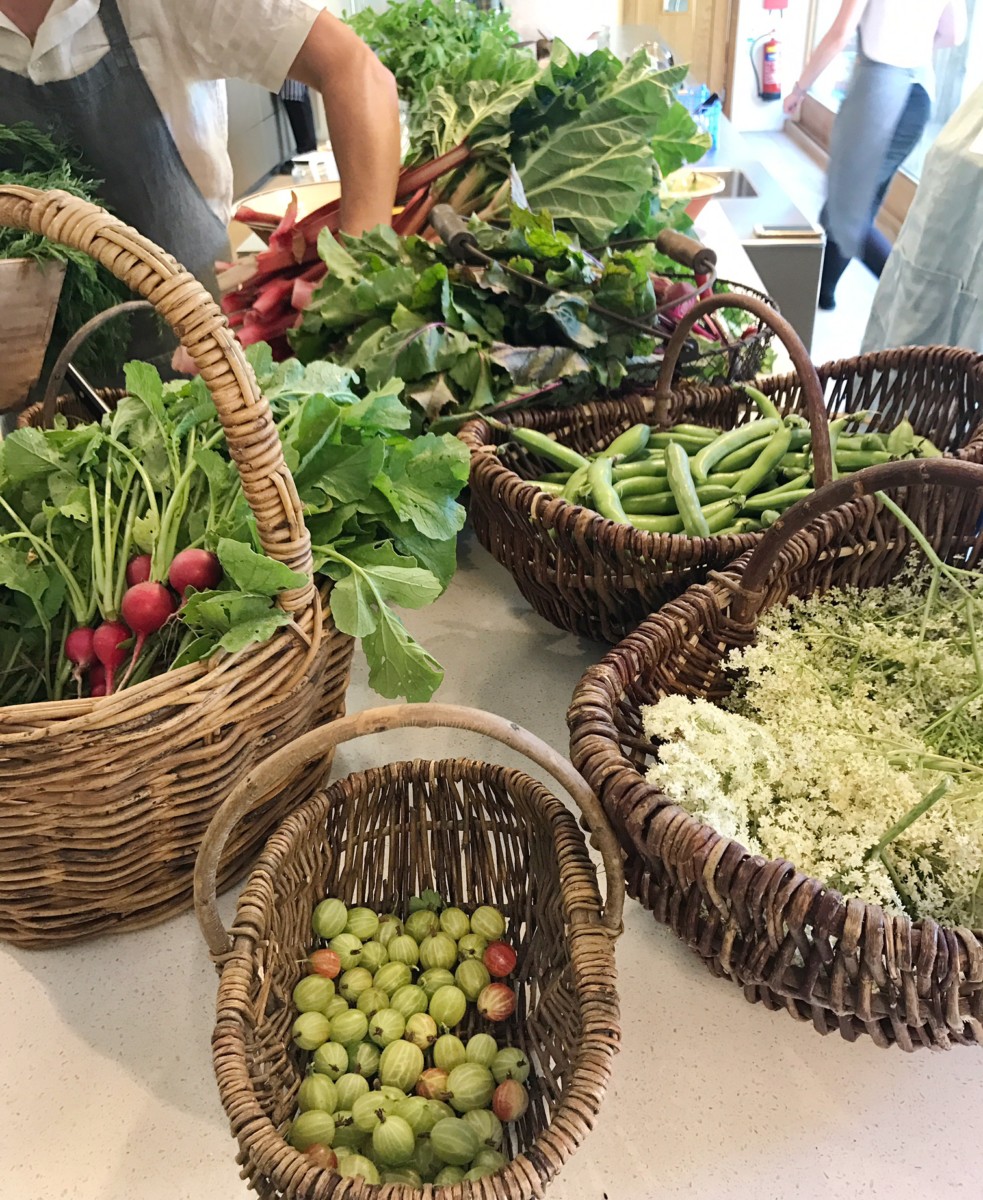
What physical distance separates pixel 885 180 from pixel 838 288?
2.55 feet

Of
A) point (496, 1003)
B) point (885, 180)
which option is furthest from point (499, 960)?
point (885, 180)

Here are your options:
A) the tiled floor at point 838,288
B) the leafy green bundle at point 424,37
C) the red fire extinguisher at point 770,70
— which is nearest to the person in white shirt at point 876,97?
the tiled floor at point 838,288

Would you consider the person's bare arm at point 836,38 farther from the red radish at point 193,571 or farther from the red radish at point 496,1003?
the red radish at point 496,1003

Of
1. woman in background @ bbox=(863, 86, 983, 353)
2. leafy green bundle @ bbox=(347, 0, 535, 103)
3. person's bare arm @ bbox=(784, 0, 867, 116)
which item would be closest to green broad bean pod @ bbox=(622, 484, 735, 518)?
woman in background @ bbox=(863, 86, 983, 353)

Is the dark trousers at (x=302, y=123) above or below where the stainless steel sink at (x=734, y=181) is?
below

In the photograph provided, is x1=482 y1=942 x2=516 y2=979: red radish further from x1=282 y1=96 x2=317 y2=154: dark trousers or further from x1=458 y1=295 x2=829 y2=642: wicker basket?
x1=282 y1=96 x2=317 y2=154: dark trousers

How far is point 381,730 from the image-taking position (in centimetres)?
54

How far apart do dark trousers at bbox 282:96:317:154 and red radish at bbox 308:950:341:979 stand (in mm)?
3515

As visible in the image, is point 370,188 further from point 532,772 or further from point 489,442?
point 532,772

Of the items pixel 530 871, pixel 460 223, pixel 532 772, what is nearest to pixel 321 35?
pixel 460 223

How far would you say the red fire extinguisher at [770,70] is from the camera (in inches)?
208

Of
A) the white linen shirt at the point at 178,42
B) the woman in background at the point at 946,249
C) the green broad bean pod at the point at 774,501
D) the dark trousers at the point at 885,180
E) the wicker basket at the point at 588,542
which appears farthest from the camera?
the dark trousers at the point at 885,180

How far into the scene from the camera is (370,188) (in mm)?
1354

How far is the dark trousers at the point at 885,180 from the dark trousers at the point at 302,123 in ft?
6.80
